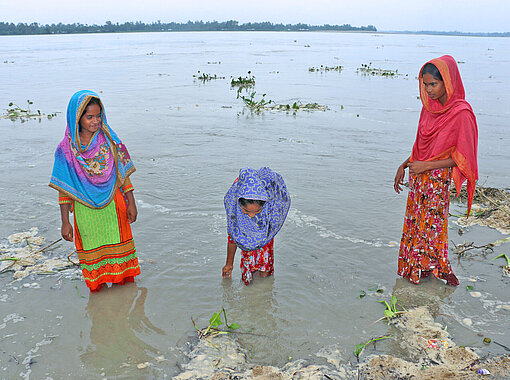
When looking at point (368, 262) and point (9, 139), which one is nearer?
point (368, 262)

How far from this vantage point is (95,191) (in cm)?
330

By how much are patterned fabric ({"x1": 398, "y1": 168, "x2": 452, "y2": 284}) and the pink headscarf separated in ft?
0.48

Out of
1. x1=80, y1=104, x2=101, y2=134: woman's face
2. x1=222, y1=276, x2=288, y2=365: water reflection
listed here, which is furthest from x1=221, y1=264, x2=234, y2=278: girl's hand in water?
x1=80, y1=104, x2=101, y2=134: woman's face

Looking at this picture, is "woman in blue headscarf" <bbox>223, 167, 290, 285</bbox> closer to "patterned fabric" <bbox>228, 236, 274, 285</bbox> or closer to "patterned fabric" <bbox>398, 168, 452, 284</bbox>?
"patterned fabric" <bbox>228, 236, 274, 285</bbox>

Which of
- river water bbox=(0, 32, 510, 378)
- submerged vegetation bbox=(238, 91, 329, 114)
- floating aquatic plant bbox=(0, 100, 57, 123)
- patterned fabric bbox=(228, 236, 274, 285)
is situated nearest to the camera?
river water bbox=(0, 32, 510, 378)

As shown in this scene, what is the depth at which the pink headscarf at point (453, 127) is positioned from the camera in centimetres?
325

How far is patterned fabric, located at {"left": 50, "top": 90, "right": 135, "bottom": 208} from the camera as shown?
10.4 ft

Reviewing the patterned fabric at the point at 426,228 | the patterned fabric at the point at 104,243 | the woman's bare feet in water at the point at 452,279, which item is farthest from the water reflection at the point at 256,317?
the woman's bare feet in water at the point at 452,279

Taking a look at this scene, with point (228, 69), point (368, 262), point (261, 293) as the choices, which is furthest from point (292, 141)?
point (228, 69)

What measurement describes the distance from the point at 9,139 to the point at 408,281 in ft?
25.2

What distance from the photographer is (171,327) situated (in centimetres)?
325

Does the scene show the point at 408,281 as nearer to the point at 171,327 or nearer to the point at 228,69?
the point at 171,327

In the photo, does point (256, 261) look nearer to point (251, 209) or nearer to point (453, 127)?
point (251, 209)

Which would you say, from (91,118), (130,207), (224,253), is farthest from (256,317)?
(91,118)
